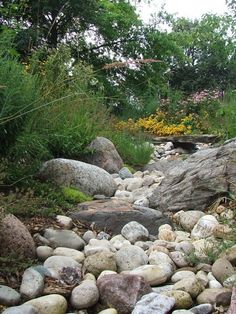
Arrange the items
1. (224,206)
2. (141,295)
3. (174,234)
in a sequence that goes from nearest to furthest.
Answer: (141,295) < (174,234) < (224,206)

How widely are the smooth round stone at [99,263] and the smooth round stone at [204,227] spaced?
78 centimetres

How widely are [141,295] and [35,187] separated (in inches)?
67.9

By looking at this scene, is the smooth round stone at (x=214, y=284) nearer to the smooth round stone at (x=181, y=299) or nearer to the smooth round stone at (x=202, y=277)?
the smooth round stone at (x=202, y=277)

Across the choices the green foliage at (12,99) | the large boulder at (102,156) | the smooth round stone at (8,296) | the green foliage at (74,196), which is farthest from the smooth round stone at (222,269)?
the large boulder at (102,156)

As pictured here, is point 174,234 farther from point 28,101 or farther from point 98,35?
point 98,35

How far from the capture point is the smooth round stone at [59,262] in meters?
2.63

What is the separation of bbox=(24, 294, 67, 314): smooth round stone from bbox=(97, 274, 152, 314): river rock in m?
0.21

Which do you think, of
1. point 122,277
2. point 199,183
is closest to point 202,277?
point 122,277

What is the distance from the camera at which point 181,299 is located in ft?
7.63

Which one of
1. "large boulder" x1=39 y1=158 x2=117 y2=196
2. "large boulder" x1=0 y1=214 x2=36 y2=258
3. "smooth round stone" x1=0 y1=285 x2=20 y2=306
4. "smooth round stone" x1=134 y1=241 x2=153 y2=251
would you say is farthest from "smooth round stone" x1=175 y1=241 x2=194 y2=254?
"large boulder" x1=39 y1=158 x2=117 y2=196

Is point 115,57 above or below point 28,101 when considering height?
above

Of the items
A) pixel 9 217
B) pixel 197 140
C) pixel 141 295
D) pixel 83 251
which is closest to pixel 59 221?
pixel 83 251

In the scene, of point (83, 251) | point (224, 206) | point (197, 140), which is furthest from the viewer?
point (197, 140)

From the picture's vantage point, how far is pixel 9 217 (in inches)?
107
